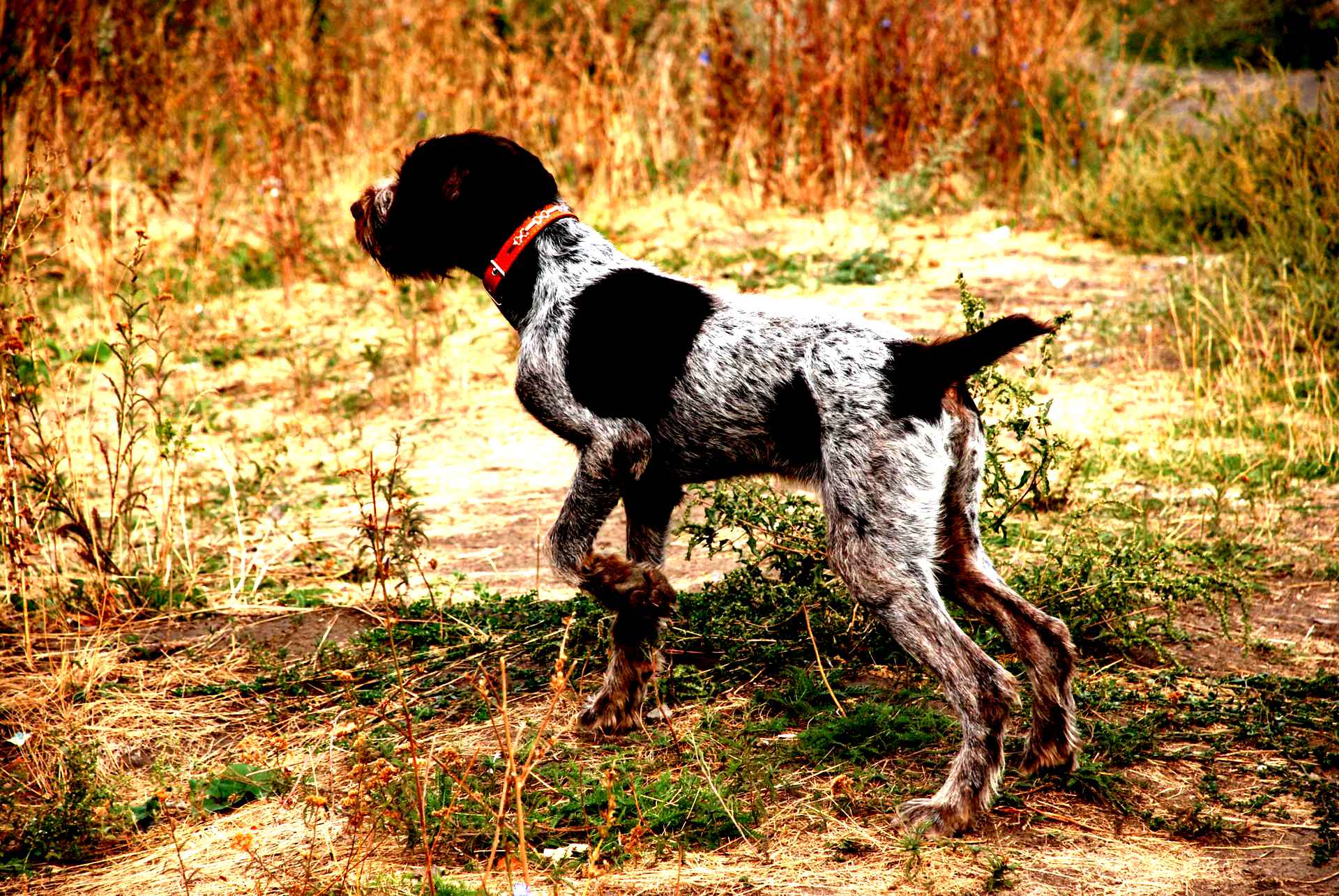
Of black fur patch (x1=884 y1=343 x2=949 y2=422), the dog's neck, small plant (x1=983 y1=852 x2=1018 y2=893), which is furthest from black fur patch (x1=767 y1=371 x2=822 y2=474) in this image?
small plant (x1=983 y1=852 x2=1018 y2=893)

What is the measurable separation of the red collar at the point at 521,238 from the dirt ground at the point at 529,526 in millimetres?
1118

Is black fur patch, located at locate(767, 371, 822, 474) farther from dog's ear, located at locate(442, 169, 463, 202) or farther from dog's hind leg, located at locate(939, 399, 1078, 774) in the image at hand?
dog's ear, located at locate(442, 169, 463, 202)

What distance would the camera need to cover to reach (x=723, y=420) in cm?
358

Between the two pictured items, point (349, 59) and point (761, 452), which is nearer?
point (761, 452)

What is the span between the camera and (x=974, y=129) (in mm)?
9750

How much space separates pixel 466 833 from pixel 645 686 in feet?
2.72

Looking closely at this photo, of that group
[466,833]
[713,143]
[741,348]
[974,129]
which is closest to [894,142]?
[974,129]

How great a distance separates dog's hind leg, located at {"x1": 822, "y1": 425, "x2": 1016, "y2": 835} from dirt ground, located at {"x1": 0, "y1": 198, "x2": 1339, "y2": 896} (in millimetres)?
152

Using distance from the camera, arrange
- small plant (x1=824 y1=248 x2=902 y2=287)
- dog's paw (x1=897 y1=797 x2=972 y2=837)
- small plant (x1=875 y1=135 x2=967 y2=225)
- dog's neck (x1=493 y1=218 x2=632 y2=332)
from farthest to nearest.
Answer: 1. small plant (x1=875 y1=135 x2=967 y2=225)
2. small plant (x1=824 y1=248 x2=902 y2=287)
3. dog's neck (x1=493 y1=218 x2=632 y2=332)
4. dog's paw (x1=897 y1=797 x2=972 y2=837)

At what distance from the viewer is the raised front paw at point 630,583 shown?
3.31m

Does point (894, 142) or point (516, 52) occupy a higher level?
point (516, 52)

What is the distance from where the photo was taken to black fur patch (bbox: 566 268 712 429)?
11.9 feet

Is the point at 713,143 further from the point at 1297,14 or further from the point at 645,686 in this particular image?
the point at 645,686

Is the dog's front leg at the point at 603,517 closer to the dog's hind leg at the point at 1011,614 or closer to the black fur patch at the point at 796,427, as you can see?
the black fur patch at the point at 796,427
